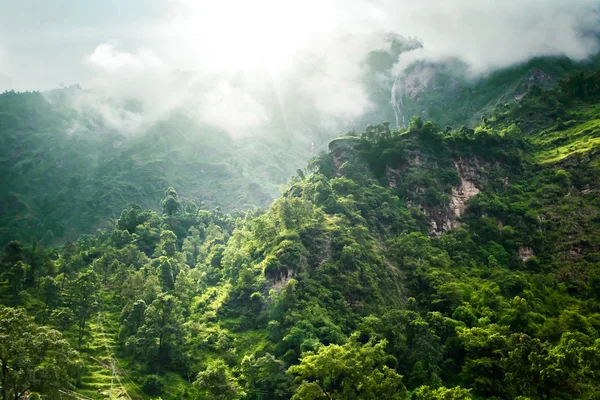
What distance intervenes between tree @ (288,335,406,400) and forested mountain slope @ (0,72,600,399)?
161 mm

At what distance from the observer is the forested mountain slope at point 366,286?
139ft

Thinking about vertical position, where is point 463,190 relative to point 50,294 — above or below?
above

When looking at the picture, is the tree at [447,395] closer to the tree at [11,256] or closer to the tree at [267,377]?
the tree at [267,377]

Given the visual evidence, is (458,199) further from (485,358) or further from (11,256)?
(11,256)

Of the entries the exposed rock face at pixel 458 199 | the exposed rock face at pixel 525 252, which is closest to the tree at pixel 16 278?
the exposed rock face at pixel 458 199

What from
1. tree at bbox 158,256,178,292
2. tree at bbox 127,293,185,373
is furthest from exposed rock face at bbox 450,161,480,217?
tree at bbox 127,293,185,373

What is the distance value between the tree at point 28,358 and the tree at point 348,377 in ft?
63.0

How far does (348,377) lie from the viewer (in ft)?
134

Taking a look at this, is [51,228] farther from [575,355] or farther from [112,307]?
[575,355]

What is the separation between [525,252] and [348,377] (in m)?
56.4

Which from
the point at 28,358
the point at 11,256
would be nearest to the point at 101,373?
the point at 28,358

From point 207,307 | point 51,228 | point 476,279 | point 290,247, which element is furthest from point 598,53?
point 51,228

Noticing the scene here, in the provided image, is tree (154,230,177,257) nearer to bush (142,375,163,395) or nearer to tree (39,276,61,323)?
tree (39,276,61,323)

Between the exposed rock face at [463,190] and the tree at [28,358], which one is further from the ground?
the exposed rock face at [463,190]
